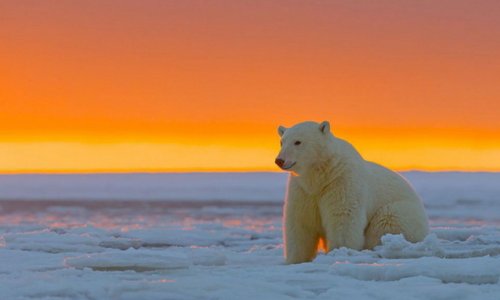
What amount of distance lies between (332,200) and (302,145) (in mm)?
472

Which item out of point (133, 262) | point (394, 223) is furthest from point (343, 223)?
point (133, 262)

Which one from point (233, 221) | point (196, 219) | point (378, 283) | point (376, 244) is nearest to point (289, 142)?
point (376, 244)

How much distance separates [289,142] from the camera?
696 centimetres

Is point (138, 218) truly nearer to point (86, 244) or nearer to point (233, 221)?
Answer: point (233, 221)

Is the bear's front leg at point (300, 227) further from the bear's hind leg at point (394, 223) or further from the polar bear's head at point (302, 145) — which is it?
the bear's hind leg at point (394, 223)

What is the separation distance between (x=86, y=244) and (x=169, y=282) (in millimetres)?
3737

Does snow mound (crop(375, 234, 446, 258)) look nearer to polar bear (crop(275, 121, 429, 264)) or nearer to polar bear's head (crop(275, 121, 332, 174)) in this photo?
polar bear (crop(275, 121, 429, 264))

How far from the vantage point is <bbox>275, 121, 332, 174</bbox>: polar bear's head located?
269 inches

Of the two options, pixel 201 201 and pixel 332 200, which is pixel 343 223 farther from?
pixel 201 201

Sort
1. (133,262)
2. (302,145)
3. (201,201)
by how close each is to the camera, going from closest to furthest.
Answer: (133,262)
(302,145)
(201,201)

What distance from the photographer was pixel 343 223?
687 centimetres

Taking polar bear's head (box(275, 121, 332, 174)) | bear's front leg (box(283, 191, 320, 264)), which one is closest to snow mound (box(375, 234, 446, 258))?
bear's front leg (box(283, 191, 320, 264))

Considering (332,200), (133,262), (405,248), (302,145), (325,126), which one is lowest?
(133,262)

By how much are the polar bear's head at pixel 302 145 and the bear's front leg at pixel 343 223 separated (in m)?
0.34
